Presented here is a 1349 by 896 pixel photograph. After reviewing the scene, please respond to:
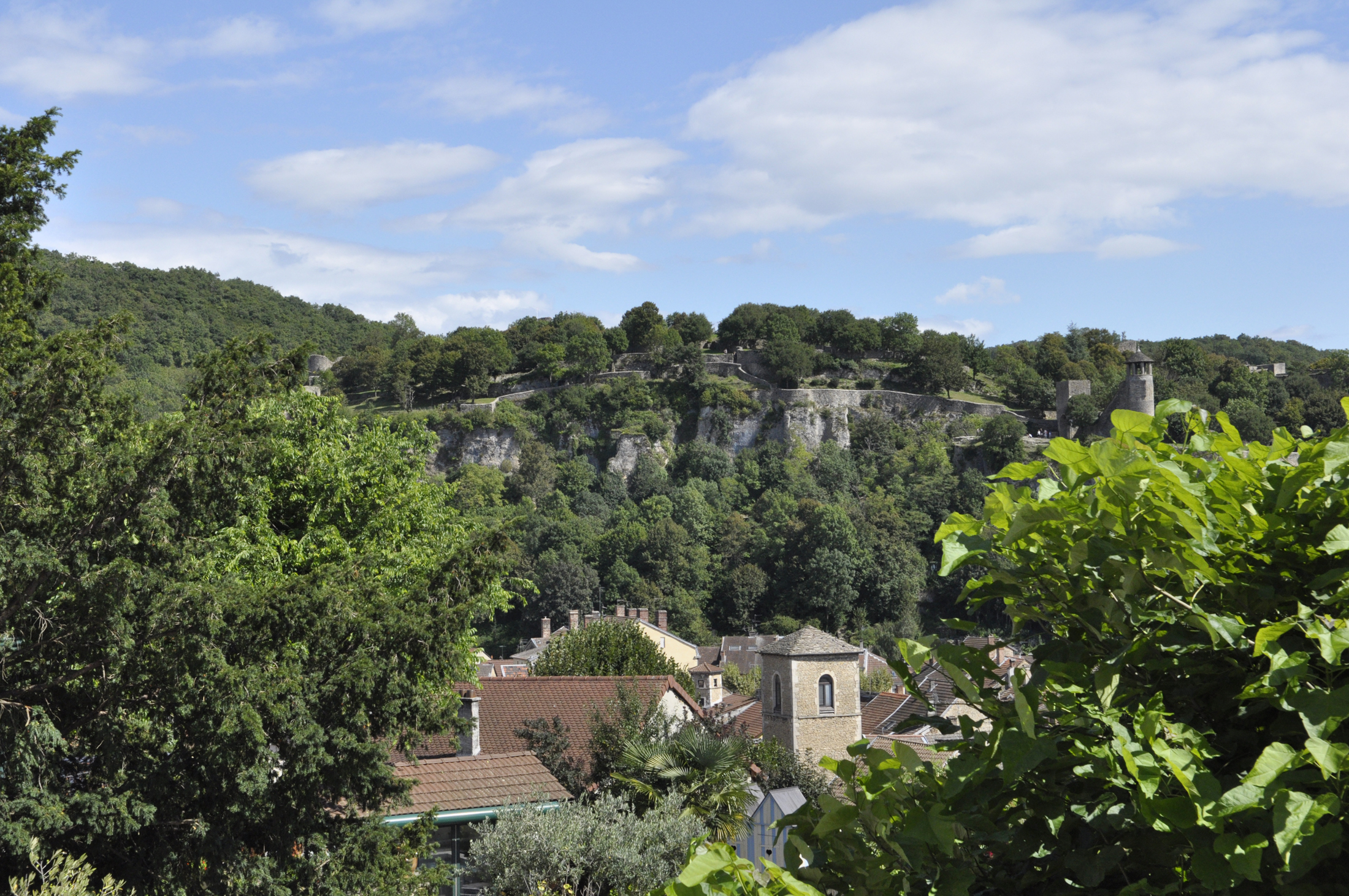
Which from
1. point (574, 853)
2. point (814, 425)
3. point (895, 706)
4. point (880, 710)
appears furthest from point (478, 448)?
point (574, 853)

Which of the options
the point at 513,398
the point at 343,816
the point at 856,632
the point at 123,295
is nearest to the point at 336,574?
the point at 343,816

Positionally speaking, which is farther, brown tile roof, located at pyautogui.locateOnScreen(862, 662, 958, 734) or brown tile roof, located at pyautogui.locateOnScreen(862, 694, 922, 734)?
brown tile roof, located at pyautogui.locateOnScreen(862, 694, 922, 734)

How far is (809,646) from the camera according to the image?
28.8 metres

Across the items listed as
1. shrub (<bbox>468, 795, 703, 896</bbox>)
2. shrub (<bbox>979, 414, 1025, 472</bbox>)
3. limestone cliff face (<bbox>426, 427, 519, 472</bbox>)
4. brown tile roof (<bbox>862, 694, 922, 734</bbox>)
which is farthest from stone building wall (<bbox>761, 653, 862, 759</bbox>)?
limestone cliff face (<bbox>426, 427, 519, 472</bbox>)

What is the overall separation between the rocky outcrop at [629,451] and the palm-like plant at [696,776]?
65325 mm

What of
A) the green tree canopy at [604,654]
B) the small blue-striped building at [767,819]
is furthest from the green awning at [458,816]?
the green tree canopy at [604,654]

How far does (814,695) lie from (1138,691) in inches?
1067

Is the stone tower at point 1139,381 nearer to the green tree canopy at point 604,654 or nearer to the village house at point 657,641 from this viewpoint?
the village house at point 657,641

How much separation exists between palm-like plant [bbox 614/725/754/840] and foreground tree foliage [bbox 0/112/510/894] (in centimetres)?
443

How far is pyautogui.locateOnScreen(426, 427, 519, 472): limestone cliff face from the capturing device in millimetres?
81125

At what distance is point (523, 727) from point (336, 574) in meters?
8.48

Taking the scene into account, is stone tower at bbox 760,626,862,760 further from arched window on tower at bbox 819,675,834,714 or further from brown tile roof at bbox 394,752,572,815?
brown tile roof at bbox 394,752,572,815

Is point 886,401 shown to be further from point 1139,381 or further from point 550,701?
point 550,701

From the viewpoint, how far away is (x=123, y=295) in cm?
8481
